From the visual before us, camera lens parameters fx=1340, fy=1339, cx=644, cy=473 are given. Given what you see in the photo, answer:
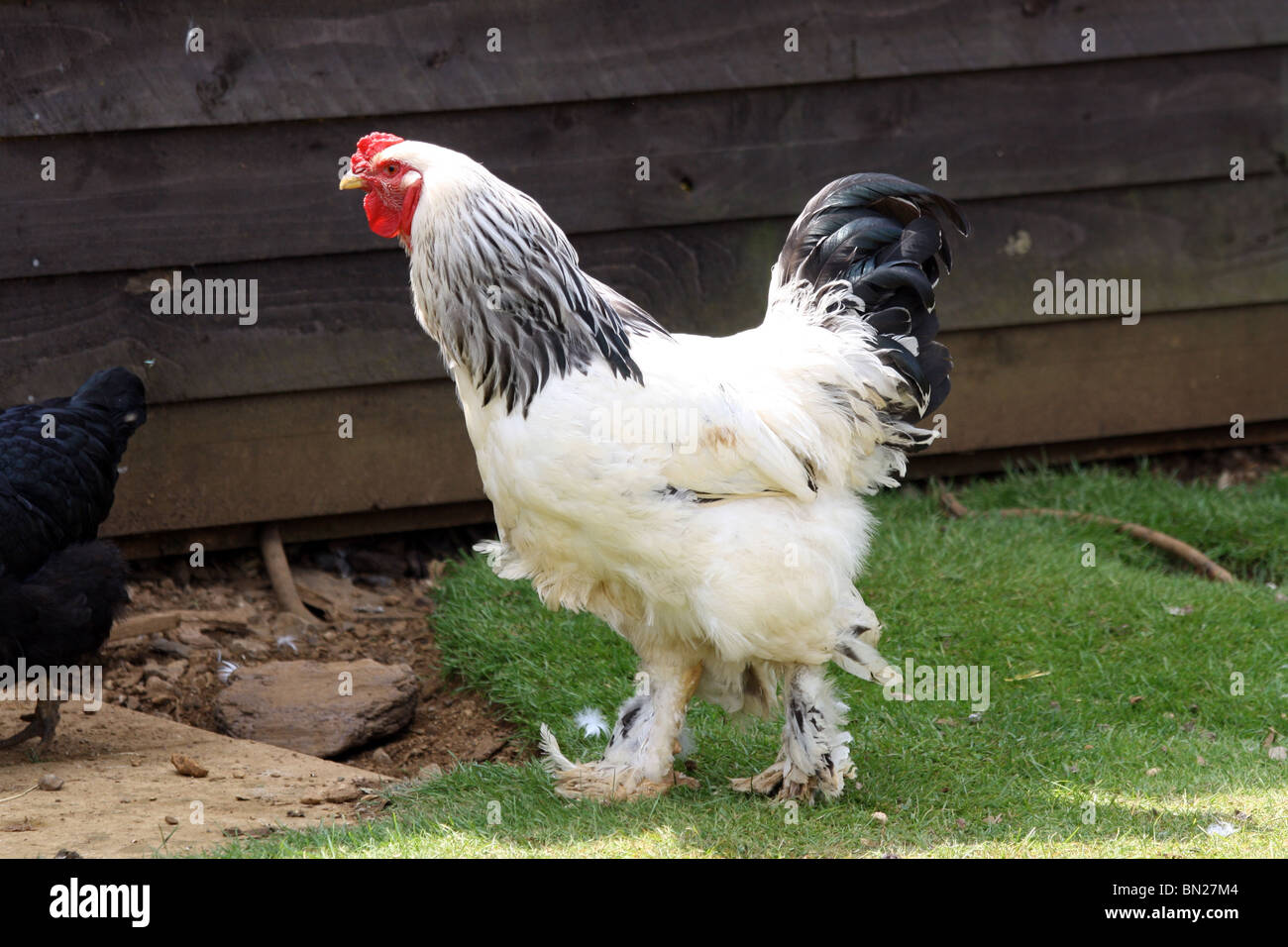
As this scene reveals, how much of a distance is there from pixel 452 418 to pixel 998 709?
10.6 feet

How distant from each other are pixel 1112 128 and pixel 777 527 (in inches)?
171

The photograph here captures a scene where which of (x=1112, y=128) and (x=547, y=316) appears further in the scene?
(x=1112, y=128)

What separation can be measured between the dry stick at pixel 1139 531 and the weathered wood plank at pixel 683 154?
1.79 meters

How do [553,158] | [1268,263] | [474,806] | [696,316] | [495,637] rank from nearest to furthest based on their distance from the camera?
1. [474,806]
2. [495,637]
3. [553,158]
4. [696,316]
5. [1268,263]

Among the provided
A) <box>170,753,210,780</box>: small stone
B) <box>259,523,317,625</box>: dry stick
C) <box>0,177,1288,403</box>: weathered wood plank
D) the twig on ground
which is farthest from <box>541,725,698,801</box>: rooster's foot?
<box>0,177,1288,403</box>: weathered wood plank

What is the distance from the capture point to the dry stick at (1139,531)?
7.18m

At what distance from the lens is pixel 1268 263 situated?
7875 mm

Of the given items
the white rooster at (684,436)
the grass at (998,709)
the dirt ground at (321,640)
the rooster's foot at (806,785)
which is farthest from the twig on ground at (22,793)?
the rooster's foot at (806,785)

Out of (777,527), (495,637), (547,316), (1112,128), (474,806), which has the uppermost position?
(1112,128)

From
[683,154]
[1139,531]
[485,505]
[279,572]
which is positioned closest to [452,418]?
[485,505]

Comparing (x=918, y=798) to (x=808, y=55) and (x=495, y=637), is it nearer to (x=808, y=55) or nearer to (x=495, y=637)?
(x=495, y=637)

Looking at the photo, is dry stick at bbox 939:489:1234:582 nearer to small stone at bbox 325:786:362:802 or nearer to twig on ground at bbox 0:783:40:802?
small stone at bbox 325:786:362:802

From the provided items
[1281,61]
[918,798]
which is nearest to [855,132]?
[1281,61]

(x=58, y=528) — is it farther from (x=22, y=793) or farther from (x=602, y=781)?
(x=602, y=781)
